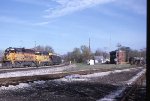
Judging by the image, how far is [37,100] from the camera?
14.3 metres

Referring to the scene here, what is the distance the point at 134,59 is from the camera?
109000mm

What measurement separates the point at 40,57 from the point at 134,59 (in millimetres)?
48411

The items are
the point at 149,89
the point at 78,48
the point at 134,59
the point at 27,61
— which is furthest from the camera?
the point at 78,48

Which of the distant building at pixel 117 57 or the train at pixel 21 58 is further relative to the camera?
the distant building at pixel 117 57

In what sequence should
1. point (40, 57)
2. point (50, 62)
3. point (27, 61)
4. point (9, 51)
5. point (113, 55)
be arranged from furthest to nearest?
point (113, 55) < point (50, 62) < point (40, 57) < point (27, 61) < point (9, 51)

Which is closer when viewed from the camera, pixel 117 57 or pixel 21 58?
pixel 21 58

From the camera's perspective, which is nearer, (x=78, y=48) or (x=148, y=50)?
(x=148, y=50)

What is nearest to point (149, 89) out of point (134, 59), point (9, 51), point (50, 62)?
point (9, 51)

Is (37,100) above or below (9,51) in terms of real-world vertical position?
below

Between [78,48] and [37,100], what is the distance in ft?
438

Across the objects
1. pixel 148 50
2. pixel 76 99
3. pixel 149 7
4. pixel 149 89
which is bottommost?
pixel 76 99

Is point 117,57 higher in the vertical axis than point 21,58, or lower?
higher

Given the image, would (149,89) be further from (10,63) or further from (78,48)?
(78,48)

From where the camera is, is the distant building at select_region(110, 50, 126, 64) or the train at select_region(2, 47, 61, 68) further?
the distant building at select_region(110, 50, 126, 64)
